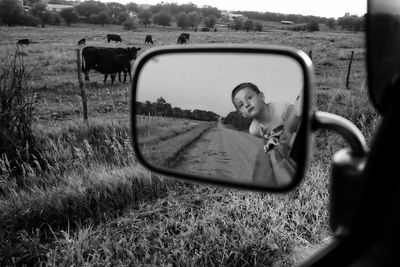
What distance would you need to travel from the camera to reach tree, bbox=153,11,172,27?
87.2 metres

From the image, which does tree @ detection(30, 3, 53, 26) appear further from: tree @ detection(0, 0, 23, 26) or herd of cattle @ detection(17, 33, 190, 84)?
herd of cattle @ detection(17, 33, 190, 84)

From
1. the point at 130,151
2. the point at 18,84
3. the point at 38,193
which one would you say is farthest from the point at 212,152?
the point at 18,84

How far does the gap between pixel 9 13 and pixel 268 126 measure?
72.4m

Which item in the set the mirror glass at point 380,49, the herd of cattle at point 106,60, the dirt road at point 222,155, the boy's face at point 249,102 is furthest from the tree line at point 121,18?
the mirror glass at point 380,49

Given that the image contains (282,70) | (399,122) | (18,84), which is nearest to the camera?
(399,122)

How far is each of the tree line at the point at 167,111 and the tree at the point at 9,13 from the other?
71.1m

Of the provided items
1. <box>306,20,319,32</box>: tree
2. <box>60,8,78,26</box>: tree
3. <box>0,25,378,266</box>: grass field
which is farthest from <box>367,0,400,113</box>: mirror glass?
<box>60,8,78,26</box>: tree

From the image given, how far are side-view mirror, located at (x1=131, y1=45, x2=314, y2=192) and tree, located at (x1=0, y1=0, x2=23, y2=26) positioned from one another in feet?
234

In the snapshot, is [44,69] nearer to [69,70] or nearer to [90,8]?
[69,70]

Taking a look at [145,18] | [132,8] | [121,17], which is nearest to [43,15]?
[121,17]

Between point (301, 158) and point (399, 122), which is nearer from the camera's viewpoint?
point (399, 122)

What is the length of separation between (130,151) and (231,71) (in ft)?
11.2

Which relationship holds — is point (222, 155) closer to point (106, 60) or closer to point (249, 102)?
point (249, 102)

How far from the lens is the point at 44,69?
57.4ft
